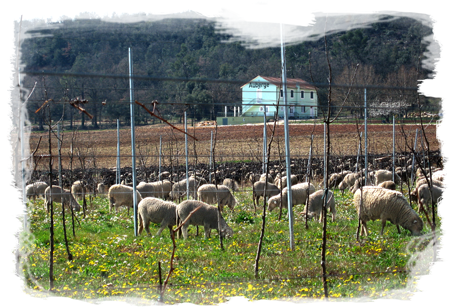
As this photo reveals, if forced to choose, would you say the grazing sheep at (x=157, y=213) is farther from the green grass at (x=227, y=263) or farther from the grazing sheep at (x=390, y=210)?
the grazing sheep at (x=390, y=210)

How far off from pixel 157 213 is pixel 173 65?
1435cm

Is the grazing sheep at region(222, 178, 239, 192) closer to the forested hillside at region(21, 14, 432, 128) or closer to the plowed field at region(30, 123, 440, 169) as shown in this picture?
the plowed field at region(30, 123, 440, 169)

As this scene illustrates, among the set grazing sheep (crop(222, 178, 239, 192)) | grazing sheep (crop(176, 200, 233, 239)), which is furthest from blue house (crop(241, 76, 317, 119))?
grazing sheep (crop(222, 178, 239, 192))

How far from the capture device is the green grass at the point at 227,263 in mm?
6133

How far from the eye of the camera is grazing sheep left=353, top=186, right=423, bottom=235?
33.4 ft

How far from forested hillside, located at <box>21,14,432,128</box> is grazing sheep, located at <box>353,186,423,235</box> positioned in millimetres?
3107

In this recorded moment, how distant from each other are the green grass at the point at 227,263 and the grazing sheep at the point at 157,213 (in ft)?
1.86

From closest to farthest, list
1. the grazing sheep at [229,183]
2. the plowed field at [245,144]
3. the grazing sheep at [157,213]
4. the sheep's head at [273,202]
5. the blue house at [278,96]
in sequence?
the blue house at [278,96]
the grazing sheep at [157,213]
the sheep's head at [273,202]
the grazing sheep at [229,183]
the plowed field at [245,144]

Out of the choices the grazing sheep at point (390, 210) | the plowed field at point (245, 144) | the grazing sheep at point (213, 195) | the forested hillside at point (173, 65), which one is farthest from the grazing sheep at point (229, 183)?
the grazing sheep at point (390, 210)

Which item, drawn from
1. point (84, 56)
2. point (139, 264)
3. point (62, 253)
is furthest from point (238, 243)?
point (84, 56)

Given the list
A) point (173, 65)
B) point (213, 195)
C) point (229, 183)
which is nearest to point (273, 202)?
point (213, 195)

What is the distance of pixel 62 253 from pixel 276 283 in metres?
5.20

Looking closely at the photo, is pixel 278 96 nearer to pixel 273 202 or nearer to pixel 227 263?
pixel 227 263

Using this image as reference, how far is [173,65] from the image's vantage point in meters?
23.7
